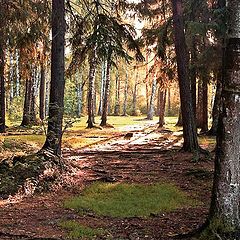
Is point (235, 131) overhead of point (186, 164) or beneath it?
overhead

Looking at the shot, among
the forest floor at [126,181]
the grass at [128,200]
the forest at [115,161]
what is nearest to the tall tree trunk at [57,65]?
the forest at [115,161]

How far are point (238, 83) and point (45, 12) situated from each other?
904 centimetres

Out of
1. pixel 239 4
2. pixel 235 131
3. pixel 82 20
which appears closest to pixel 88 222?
pixel 235 131

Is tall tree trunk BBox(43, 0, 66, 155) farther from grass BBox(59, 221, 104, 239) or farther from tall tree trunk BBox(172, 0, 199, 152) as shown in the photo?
grass BBox(59, 221, 104, 239)

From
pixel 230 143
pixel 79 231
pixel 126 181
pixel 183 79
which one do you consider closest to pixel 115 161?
pixel 126 181

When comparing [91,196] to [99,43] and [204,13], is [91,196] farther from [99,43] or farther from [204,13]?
[204,13]

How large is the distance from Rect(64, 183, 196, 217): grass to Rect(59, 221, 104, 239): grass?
946 millimetres

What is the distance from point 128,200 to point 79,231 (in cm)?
224

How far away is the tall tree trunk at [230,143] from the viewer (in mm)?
5234

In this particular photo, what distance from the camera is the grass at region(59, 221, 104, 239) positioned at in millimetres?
5856

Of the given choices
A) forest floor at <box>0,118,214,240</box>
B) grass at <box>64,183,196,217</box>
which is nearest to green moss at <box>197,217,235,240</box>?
forest floor at <box>0,118,214,240</box>

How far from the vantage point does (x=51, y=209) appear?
7520mm

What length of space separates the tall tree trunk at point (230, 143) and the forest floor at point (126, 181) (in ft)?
3.08

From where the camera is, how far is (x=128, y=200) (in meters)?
8.15
